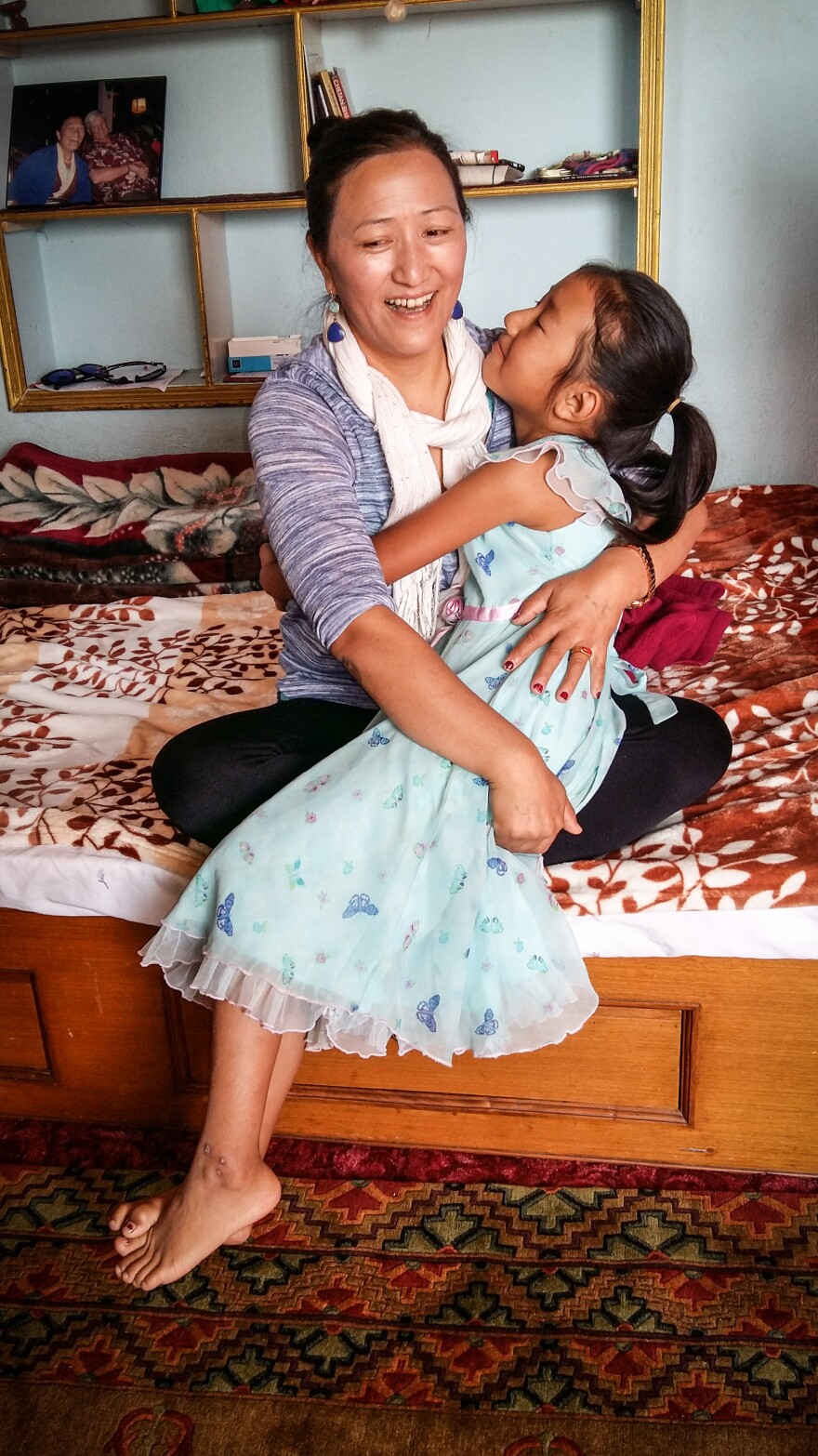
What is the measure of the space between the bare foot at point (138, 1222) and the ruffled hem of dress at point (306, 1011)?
25 centimetres

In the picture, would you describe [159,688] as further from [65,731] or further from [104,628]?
[104,628]

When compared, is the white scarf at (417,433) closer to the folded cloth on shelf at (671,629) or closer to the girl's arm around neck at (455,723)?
the girl's arm around neck at (455,723)

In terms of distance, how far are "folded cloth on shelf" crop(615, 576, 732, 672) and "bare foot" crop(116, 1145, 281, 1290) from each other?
3.41 feet

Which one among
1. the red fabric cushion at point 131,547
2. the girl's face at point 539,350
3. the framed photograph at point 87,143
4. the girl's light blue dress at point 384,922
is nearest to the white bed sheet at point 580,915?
the girl's light blue dress at point 384,922

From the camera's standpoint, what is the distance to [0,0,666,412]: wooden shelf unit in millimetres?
2865

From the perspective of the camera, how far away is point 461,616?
145 cm

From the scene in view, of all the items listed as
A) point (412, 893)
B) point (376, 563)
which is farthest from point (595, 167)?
point (412, 893)

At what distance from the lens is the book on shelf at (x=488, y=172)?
2.90 metres

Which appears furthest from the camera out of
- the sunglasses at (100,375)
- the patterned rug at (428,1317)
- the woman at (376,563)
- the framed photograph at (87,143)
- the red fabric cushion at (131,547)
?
A: the sunglasses at (100,375)

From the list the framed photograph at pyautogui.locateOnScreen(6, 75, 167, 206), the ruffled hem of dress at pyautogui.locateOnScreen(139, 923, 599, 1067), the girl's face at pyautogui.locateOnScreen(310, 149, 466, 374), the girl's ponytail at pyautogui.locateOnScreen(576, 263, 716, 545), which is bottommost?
the ruffled hem of dress at pyautogui.locateOnScreen(139, 923, 599, 1067)

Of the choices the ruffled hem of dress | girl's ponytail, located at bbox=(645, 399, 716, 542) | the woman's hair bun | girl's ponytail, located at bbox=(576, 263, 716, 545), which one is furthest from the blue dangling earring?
the ruffled hem of dress

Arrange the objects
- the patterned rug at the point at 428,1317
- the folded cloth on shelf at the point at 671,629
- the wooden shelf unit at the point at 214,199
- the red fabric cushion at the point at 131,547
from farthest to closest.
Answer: the wooden shelf unit at the point at 214,199 → the red fabric cushion at the point at 131,547 → the folded cloth on shelf at the point at 671,629 → the patterned rug at the point at 428,1317

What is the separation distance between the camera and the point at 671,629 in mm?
1956

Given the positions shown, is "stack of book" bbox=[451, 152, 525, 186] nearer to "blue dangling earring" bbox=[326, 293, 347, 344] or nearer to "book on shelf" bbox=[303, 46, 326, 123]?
"book on shelf" bbox=[303, 46, 326, 123]
